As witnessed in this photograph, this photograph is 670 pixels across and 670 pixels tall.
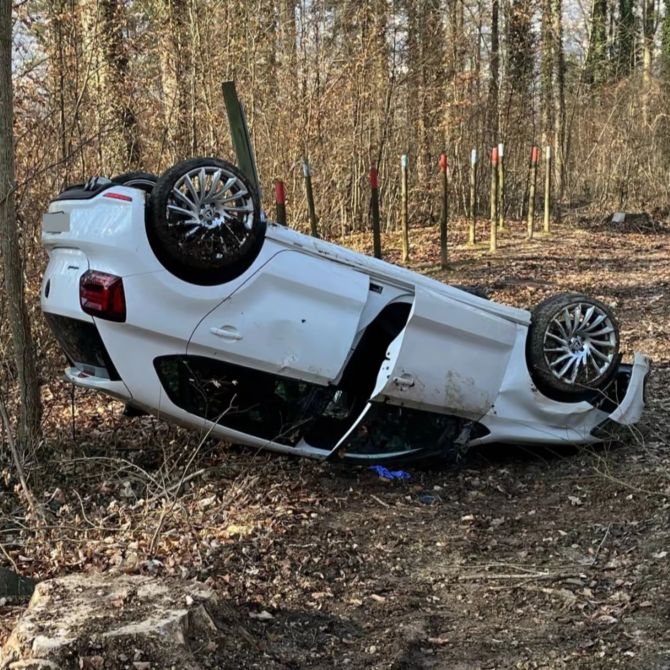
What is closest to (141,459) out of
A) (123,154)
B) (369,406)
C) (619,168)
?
(369,406)

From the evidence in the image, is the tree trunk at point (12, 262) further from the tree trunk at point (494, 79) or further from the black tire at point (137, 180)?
the tree trunk at point (494, 79)

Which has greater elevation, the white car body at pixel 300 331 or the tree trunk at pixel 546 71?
the tree trunk at pixel 546 71

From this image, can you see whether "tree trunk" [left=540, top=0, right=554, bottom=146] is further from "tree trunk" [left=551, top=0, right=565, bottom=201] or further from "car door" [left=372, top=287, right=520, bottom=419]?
"car door" [left=372, top=287, right=520, bottom=419]

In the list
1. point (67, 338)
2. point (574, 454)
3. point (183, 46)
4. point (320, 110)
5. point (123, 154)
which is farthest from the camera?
point (320, 110)

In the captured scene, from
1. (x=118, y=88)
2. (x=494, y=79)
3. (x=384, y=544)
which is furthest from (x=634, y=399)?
(x=494, y=79)

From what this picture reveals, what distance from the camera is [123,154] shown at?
8.66 meters

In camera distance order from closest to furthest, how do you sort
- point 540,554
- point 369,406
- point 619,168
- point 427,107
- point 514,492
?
point 540,554, point 369,406, point 514,492, point 427,107, point 619,168

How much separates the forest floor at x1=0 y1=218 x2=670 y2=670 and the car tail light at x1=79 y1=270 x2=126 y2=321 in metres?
0.89

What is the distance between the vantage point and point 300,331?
4.46m

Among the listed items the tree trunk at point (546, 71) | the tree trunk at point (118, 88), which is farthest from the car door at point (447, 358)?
the tree trunk at point (546, 71)

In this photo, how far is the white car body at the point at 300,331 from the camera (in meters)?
4.14

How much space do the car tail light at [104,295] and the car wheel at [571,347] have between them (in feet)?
8.43

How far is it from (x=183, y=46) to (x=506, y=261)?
6447 mm

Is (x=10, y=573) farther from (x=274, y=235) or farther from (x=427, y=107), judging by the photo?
(x=427, y=107)
